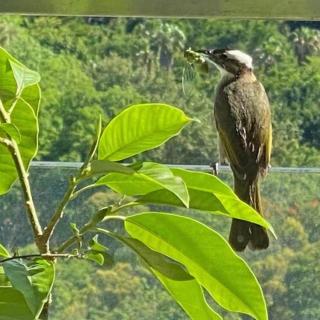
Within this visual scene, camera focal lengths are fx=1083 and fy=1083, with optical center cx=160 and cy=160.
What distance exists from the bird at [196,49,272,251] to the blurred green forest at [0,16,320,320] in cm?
16

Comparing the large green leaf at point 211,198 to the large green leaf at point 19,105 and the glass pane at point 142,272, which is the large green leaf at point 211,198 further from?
the glass pane at point 142,272

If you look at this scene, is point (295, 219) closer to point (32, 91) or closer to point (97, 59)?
point (32, 91)

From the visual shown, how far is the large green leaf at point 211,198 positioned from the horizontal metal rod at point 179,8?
0.21 metres

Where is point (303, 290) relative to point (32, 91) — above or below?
below

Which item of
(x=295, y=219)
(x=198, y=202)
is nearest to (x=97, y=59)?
(x=295, y=219)

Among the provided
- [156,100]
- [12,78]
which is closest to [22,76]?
[12,78]

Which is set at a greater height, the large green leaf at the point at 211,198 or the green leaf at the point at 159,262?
the large green leaf at the point at 211,198

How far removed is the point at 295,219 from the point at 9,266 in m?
0.45

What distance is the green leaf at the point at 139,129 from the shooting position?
0.73 m

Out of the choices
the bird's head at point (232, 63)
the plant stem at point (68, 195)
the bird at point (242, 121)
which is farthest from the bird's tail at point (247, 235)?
the bird's head at point (232, 63)

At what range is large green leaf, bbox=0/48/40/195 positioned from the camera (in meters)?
0.72

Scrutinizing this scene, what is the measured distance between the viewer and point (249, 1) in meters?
0.91

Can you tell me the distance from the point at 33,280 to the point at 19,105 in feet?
0.52

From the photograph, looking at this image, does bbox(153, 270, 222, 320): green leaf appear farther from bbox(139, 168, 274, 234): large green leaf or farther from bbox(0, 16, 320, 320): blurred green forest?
bbox(0, 16, 320, 320): blurred green forest
